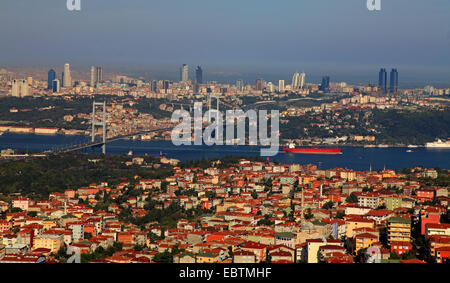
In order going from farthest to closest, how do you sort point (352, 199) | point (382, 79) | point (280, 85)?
point (382, 79)
point (280, 85)
point (352, 199)

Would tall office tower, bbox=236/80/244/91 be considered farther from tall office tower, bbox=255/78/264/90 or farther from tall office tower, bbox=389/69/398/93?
tall office tower, bbox=389/69/398/93

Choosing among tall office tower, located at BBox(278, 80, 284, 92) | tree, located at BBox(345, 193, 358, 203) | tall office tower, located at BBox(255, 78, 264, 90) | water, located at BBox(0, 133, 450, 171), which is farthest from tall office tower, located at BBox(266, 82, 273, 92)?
tree, located at BBox(345, 193, 358, 203)

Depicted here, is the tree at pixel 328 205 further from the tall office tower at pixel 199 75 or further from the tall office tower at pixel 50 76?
the tall office tower at pixel 199 75

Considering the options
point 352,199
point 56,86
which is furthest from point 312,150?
point 56,86

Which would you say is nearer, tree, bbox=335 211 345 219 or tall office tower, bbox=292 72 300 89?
tree, bbox=335 211 345 219

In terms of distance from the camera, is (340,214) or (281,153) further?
(281,153)

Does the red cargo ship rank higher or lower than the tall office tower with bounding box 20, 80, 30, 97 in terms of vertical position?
lower

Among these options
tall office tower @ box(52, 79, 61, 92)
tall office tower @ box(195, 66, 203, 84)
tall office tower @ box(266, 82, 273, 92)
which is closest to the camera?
tall office tower @ box(52, 79, 61, 92)

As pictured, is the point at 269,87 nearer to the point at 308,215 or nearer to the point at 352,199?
the point at 352,199

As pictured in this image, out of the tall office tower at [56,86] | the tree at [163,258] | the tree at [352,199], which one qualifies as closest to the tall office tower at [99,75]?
the tall office tower at [56,86]
